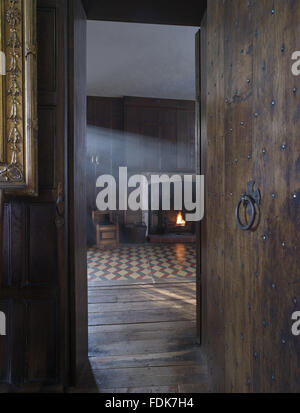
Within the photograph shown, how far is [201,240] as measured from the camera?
2033 mm

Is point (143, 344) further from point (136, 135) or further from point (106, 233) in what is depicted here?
point (136, 135)

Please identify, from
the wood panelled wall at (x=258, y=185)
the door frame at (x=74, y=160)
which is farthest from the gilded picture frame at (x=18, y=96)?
the wood panelled wall at (x=258, y=185)

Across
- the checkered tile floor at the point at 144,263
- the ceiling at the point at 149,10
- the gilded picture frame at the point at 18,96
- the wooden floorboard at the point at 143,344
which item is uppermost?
the ceiling at the point at 149,10

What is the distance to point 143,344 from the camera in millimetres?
2062

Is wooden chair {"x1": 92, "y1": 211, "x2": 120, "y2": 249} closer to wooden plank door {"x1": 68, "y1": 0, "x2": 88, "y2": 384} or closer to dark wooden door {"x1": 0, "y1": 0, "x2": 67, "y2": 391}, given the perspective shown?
wooden plank door {"x1": 68, "y1": 0, "x2": 88, "y2": 384}

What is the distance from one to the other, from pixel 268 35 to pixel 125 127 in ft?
19.0

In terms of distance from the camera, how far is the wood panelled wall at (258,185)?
2.16 feet

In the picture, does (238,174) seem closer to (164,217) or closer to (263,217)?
(263,217)

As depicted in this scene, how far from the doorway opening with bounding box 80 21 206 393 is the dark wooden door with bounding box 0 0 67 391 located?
18.6 inches

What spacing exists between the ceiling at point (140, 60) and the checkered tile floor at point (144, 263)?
353 centimetres

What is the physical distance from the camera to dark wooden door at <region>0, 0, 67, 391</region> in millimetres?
1471

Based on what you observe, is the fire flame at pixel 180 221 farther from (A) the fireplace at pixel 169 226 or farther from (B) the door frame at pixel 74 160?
(B) the door frame at pixel 74 160
